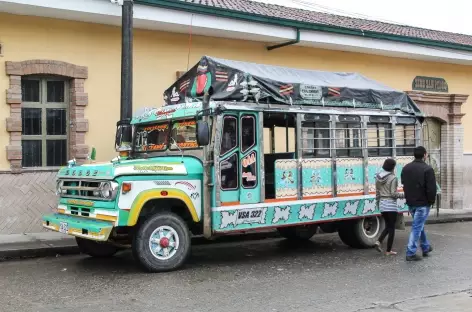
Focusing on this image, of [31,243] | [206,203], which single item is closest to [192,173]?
[206,203]

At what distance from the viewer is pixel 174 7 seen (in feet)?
40.5

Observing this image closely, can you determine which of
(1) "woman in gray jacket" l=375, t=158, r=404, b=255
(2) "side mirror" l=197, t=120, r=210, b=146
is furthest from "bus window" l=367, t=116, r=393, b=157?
(2) "side mirror" l=197, t=120, r=210, b=146

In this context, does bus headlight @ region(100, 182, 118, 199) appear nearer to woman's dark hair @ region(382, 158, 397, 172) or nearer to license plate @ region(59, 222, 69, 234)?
license plate @ region(59, 222, 69, 234)

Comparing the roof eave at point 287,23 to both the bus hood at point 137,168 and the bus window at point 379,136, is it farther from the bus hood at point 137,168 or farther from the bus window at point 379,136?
the bus hood at point 137,168

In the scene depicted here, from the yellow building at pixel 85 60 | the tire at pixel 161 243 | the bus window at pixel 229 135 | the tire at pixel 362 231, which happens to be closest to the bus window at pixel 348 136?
the tire at pixel 362 231

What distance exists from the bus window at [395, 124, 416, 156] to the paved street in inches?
78.0

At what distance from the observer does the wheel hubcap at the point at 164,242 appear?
8.16 meters

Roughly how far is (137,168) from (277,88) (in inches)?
106

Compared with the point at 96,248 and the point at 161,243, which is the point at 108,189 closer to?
the point at 161,243

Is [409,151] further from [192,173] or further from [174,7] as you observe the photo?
[174,7]

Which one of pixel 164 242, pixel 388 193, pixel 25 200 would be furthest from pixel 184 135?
pixel 25 200

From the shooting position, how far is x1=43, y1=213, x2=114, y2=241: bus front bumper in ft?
25.5

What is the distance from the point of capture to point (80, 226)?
8.12 m

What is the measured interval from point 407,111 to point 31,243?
24.1 feet
